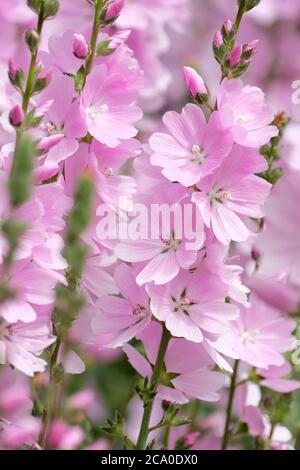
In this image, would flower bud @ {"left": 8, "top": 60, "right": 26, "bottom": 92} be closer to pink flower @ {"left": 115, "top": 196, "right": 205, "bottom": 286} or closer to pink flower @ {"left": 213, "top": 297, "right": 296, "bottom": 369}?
pink flower @ {"left": 115, "top": 196, "right": 205, "bottom": 286}

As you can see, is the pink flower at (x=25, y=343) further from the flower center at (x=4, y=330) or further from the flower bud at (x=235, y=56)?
the flower bud at (x=235, y=56)

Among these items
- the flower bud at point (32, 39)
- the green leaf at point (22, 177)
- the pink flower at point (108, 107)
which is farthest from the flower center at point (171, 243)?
the green leaf at point (22, 177)

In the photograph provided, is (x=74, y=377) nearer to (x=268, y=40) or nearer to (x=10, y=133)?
(x=10, y=133)

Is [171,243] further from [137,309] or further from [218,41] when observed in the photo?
[218,41]

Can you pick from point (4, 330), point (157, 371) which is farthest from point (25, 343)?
point (157, 371)

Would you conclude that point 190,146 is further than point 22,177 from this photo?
Yes
